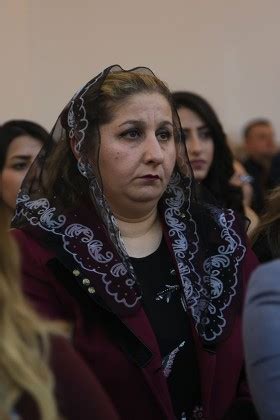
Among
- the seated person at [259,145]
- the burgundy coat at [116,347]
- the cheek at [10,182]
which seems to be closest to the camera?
the burgundy coat at [116,347]

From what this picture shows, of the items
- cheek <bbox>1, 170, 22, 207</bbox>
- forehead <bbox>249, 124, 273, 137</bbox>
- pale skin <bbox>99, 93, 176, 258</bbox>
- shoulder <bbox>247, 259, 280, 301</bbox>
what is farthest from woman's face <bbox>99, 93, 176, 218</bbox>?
forehead <bbox>249, 124, 273, 137</bbox>

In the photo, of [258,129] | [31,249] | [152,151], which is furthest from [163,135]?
[258,129]

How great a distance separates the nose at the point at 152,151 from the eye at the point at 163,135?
43 mm

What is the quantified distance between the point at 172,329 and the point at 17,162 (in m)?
1.50

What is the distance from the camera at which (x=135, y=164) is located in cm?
226

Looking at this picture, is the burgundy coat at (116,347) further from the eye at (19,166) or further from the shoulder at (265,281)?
the eye at (19,166)

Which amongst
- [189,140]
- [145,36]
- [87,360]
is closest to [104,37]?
[145,36]

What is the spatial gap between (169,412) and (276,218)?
598 mm

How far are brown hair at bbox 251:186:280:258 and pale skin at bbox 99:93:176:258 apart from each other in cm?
29

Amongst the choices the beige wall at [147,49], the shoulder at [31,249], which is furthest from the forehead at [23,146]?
the shoulder at [31,249]

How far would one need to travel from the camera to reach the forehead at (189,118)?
11.7 ft

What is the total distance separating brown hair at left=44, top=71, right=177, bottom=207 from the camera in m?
2.27

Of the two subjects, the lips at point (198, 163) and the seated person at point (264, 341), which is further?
the lips at point (198, 163)

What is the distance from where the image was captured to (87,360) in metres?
2.02
